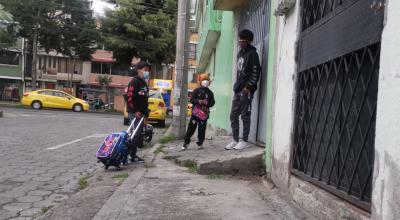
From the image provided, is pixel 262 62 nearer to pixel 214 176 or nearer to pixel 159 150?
pixel 214 176

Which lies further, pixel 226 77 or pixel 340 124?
pixel 226 77

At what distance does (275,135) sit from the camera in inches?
234

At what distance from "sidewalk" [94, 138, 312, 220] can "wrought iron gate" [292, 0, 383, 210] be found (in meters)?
0.53

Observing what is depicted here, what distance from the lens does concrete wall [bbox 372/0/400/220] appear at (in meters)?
2.83

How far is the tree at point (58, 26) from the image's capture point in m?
36.8

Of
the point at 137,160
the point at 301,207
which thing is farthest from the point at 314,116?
the point at 137,160

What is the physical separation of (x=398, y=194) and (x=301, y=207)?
187 cm

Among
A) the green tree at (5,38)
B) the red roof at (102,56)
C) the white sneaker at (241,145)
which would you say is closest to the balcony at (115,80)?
the red roof at (102,56)

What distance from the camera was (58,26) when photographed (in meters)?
37.9

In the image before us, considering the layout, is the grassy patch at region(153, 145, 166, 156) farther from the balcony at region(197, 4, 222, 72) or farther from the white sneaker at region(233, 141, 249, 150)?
the balcony at region(197, 4, 222, 72)

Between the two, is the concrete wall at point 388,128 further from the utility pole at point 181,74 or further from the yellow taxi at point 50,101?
the yellow taxi at point 50,101

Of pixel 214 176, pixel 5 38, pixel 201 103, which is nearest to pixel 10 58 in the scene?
pixel 5 38

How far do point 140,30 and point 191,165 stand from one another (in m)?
31.1

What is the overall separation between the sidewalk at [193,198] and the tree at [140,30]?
3102cm
